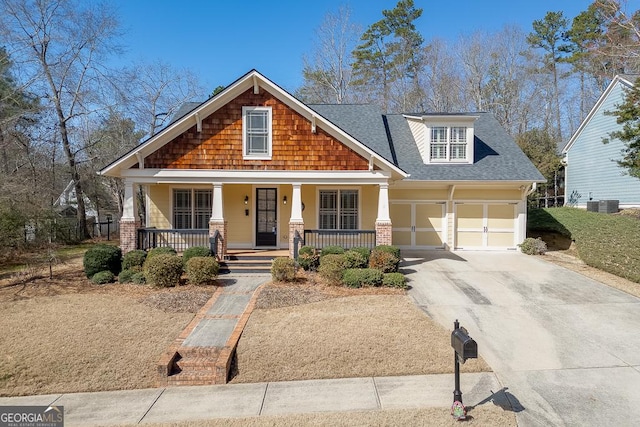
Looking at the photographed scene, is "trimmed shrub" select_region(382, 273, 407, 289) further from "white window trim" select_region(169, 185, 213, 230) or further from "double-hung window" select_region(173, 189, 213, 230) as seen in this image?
"white window trim" select_region(169, 185, 213, 230)

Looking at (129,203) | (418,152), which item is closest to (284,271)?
(129,203)

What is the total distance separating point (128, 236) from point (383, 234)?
27.7 feet

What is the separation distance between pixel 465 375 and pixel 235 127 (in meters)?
9.75

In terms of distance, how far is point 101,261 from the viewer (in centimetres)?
1048

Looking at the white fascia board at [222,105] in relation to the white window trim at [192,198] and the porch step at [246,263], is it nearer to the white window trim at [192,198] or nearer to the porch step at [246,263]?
the white window trim at [192,198]

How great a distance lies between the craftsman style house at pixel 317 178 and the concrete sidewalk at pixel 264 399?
629 centimetres

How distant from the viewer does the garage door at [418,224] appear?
→ 15.3m

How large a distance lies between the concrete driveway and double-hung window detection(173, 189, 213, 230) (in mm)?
8023

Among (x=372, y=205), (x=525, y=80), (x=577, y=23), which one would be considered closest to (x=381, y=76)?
(x=525, y=80)

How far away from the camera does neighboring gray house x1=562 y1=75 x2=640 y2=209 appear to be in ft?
59.6

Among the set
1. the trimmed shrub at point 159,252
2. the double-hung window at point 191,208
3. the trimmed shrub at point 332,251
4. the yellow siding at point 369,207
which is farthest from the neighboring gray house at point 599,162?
the trimmed shrub at point 159,252

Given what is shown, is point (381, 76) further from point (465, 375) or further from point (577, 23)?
point (465, 375)

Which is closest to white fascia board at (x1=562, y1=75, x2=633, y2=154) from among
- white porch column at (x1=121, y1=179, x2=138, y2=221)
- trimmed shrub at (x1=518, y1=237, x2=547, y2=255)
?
trimmed shrub at (x1=518, y1=237, x2=547, y2=255)

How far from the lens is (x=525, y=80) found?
3166 centimetres
